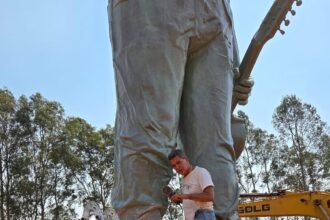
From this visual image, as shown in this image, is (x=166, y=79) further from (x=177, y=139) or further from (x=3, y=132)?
(x=3, y=132)

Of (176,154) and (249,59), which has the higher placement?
(249,59)

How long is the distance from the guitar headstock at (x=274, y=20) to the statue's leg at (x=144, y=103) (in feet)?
2.75

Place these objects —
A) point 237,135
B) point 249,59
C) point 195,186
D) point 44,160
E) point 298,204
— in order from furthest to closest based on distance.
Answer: point 44,160, point 298,204, point 249,59, point 237,135, point 195,186

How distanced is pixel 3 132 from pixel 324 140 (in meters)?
19.9

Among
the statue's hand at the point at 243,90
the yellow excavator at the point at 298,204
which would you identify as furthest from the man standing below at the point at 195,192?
the yellow excavator at the point at 298,204

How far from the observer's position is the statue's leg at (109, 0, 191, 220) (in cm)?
224

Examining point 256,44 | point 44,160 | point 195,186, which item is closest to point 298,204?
point 256,44

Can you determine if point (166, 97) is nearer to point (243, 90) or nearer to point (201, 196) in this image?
point (201, 196)

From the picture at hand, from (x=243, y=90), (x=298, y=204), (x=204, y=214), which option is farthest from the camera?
(x=298, y=204)

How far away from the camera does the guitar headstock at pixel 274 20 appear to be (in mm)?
3016

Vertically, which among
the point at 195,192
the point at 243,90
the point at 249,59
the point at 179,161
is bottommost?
the point at 195,192

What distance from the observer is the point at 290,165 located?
113 feet

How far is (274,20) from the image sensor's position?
306cm

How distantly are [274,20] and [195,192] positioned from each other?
128 centimetres
